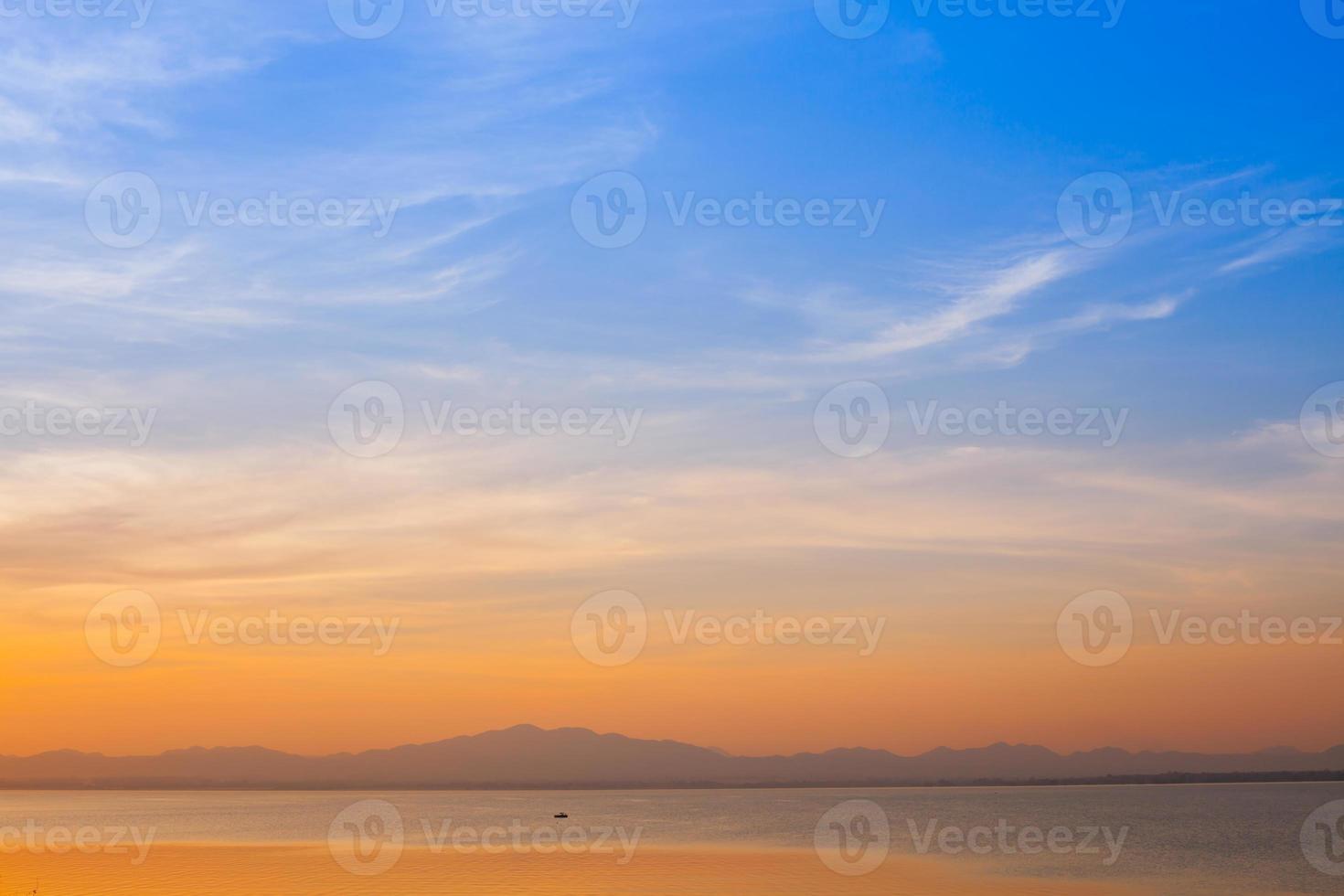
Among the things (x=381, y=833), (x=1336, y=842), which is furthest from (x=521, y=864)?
(x=1336, y=842)

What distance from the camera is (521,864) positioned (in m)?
64.6

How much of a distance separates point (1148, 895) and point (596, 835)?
54258 mm

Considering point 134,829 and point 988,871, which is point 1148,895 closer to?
point 988,871
